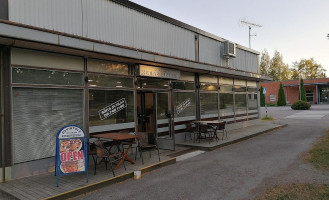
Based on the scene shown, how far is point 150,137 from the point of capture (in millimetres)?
9625

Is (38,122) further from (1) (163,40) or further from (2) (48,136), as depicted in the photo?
(1) (163,40)

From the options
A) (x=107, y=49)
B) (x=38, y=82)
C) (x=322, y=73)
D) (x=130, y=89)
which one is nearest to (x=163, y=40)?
(x=130, y=89)

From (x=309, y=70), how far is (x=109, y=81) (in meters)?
76.4

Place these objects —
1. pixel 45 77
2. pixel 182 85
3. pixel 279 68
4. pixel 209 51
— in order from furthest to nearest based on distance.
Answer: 1. pixel 279 68
2. pixel 209 51
3. pixel 182 85
4. pixel 45 77

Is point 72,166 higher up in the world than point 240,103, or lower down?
lower down

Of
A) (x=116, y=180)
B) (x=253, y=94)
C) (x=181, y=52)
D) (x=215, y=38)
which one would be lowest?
(x=116, y=180)

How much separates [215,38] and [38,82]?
9900 mm

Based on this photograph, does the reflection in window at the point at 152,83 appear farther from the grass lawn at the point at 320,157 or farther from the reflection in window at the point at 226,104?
the grass lawn at the point at 320,157

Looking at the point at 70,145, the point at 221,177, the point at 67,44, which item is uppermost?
the point at 67,44

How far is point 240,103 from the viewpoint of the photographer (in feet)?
51.9

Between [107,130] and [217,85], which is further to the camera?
[217,85]

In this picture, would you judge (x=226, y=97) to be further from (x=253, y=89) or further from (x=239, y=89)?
(x=253, y=89)

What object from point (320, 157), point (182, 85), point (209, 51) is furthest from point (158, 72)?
point (320, 157)

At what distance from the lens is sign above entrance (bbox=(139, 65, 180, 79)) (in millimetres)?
8748
